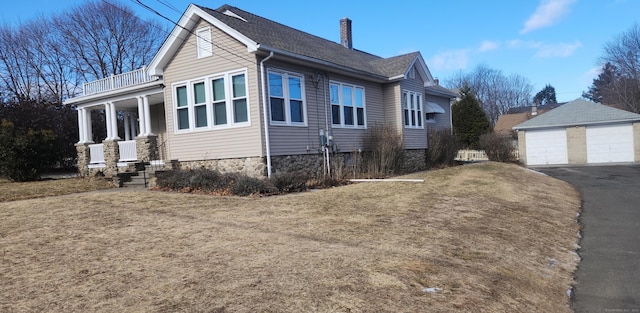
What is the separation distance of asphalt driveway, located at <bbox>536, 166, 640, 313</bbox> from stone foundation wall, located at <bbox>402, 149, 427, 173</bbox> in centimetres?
644

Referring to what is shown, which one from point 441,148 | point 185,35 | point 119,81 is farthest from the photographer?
point 441,148

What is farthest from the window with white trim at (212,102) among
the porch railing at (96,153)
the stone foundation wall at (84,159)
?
the stone foundation wall at (84,159)

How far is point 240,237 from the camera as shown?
636 centimetres

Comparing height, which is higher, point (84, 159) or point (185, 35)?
point (185, 35)

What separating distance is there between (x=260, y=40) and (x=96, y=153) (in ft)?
32.4

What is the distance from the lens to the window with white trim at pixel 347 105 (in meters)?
15.8

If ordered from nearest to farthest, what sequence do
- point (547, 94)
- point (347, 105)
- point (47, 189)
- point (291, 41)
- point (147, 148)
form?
point (47, 189)
point (291, 41)
point (147, 148)
point (347, 105)
point (547, 94)

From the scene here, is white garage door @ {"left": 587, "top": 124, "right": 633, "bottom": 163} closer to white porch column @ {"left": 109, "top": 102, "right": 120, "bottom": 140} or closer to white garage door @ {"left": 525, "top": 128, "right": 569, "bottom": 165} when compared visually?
white garage door @ {"left": 525, "top": 128, "right": 569, "bottom": 165}

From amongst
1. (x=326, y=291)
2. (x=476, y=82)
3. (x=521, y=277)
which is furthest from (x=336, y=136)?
(x=476, y=82)

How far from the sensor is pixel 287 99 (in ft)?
44.5

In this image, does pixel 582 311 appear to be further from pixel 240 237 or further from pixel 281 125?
pixel 281 125

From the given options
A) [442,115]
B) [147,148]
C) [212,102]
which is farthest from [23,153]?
[442,115]

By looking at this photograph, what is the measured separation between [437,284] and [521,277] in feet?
5.21

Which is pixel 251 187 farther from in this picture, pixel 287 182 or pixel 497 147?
pixel 497 147
